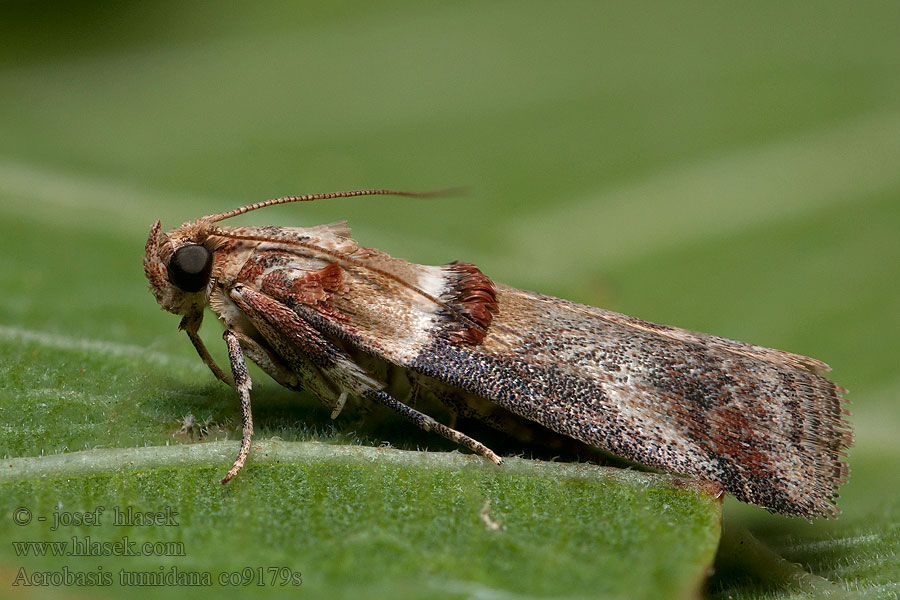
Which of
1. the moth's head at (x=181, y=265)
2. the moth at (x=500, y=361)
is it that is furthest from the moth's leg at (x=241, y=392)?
the moth's head at (x=181, y=265)

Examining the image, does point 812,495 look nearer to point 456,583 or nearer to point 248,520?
point 456,583

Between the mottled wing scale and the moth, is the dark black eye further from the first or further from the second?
the mottled wing scale

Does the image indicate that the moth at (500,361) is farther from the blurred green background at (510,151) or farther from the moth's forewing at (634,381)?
the blurred green background at (510,151)

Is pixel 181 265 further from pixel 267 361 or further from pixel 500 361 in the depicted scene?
pixel 500 361

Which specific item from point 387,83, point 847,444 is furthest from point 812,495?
point 387,83

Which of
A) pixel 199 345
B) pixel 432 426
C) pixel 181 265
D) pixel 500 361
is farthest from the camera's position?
pixel 199 345

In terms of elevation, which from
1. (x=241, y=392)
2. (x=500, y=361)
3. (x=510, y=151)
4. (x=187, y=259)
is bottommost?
(x=241, y=392)

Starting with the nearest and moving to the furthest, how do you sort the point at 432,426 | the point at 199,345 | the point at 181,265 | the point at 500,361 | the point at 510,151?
the point at 432,426 → the point at 500,361 → the point at 181,265 → the point at 199,345 → the point at 510,151

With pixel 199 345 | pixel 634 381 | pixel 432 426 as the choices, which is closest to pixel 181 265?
pixel 199 345
